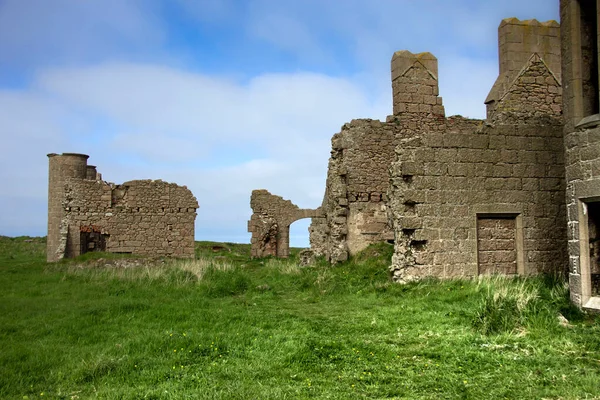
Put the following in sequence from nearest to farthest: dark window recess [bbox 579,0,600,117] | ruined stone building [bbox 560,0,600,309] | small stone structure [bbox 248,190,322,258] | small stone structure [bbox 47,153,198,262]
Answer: ruined stone building [bbox 560,0,600,309]
dark window recess [bbox 579,0,600,117]
small stone structure [bbox 47,153,198,262]
small stone structure [bbox 248,190,322,258]

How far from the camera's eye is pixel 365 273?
1315 centimetres

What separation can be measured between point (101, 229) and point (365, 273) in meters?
15.6

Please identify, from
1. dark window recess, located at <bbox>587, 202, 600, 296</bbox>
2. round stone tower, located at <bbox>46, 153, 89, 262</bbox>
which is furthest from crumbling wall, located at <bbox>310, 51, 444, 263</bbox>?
round stone tower, located at <bbox>46, 153, 89, 262</bbox>

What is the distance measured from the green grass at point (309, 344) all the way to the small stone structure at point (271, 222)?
15837 millimetres

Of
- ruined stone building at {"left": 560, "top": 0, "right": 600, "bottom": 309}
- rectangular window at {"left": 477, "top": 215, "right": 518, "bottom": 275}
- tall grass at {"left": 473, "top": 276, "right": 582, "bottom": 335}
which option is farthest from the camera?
rectangular window at {"left": 477, "top": 215, "right": 518, "bottom": 275}

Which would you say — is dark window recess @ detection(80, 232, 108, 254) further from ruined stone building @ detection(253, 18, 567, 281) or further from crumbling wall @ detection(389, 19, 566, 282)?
crumbling wall @ detection(389, 19, 566, 282)

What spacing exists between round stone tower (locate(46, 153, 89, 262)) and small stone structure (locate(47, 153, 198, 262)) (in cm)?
348

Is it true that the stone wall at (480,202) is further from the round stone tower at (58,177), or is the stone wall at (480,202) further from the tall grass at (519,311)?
the round stone tower at (58,177)

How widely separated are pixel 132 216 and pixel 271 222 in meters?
7.20

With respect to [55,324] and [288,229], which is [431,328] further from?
[288,229]

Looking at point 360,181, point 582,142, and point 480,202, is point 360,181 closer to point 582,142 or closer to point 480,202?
point 480,202

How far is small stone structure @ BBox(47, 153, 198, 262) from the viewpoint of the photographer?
81.0ft

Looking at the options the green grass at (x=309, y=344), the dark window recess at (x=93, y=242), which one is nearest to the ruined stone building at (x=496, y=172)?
the green grass at (x=309, y=344)

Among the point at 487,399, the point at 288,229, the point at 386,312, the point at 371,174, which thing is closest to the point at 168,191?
the point at 288,229
